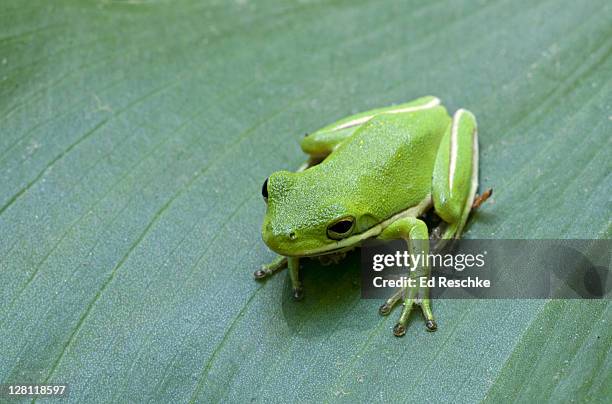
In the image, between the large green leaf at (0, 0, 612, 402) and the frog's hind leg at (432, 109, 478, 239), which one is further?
the frog's hind leg at (432, 109, 478, 239)

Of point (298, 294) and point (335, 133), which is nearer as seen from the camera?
point (298, 294)

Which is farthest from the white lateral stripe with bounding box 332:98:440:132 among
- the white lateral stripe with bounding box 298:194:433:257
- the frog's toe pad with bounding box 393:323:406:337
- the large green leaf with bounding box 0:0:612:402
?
the frog's toe pad with bounding box 393:323:406:337

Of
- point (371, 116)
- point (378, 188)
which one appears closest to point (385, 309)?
point (378, 188)

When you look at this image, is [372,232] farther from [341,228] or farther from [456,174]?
[456,174]

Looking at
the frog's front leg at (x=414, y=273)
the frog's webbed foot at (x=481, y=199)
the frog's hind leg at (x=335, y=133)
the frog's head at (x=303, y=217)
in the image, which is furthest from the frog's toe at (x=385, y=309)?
the frog's hind leg at (x=335, y=133)

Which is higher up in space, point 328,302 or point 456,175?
point 456,175

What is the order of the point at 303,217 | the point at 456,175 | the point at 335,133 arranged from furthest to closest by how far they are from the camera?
1. the point at 335,133
2. the point at 456,175
3. the point at 303,217

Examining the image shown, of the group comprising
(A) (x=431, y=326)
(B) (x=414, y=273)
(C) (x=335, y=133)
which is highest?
(C) (x=335, y=133)

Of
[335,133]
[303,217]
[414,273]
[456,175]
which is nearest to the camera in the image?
[303,217]

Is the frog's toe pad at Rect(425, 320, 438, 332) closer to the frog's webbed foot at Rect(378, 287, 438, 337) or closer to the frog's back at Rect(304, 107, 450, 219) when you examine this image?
the frog's webbed foot at Rect(378, 287, 438, 337)
